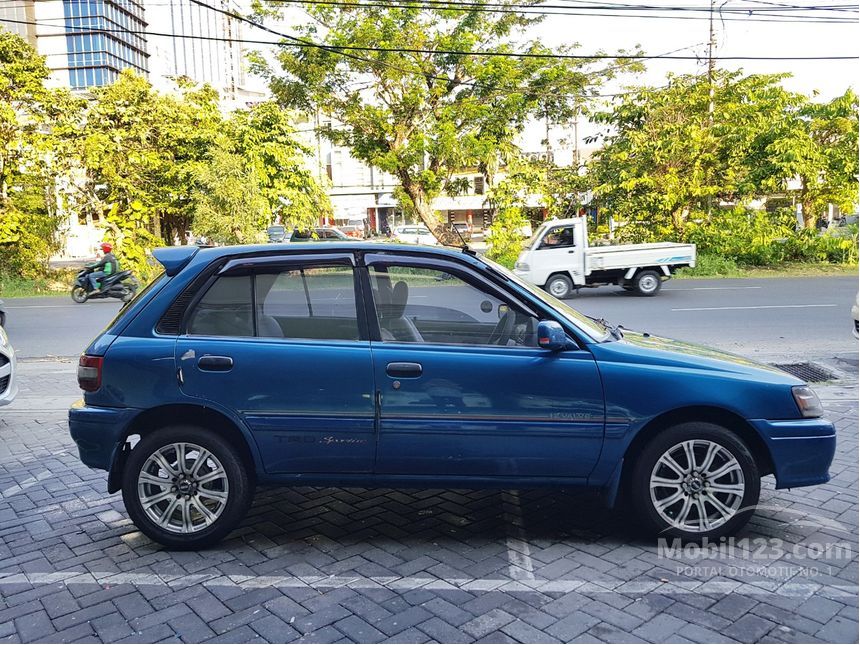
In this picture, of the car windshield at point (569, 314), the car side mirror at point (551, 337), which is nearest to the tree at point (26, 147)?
the car windshield at point (569, 314)

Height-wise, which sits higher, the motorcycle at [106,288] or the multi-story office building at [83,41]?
the multi-story office building at [83,41]

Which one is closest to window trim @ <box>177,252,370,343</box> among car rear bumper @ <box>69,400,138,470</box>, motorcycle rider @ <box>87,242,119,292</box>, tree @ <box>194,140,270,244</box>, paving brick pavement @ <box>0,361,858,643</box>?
car rear bumper @ <box>69,400,138,470</box>

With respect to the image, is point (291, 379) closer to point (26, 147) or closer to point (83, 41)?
point (26, 147)

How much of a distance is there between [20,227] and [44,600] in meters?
25.0

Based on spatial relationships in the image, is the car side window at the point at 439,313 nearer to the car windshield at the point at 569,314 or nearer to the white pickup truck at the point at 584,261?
the car windshield at the point at 569,314

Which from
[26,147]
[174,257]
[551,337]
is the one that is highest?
[26,147]

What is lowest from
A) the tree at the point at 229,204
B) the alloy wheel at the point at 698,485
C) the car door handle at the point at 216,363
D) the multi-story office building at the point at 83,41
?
the alloy wheel at the point at 698,485

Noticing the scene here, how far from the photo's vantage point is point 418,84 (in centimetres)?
2481

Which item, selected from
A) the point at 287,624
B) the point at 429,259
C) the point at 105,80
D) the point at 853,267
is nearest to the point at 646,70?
the point at 853,267

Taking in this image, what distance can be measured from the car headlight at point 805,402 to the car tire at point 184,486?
3.12 m

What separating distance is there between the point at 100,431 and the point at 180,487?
55 cm

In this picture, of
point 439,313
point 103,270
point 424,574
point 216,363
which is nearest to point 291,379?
point 216,363

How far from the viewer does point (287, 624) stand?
336cm

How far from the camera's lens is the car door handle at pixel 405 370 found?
404cm
